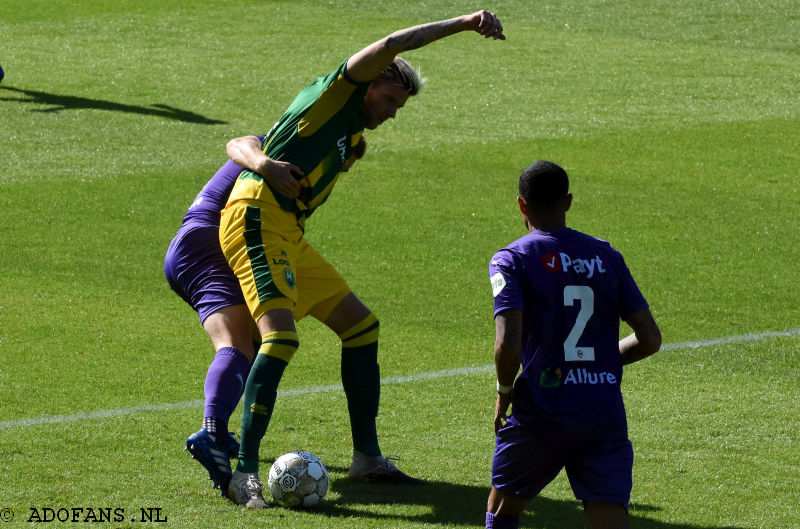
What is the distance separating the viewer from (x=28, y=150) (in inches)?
538

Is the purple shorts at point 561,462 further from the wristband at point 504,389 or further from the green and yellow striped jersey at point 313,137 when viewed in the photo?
the green and yellow striped jersey at point 313,137

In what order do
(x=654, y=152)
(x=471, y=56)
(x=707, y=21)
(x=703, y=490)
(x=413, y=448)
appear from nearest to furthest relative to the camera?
(x=703, y=490), (x=413, y=448), (x=654, y=152), (x=471, y=56), (x=707, y=21)

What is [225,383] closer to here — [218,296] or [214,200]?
[218,296]

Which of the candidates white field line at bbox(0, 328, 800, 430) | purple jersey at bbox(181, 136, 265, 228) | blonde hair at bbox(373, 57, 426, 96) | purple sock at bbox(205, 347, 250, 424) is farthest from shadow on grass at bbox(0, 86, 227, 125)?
purple sock at bbox(205, 347, 250, 424)

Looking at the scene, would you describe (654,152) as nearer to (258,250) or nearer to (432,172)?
(432,172)

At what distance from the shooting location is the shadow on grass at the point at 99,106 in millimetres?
15336

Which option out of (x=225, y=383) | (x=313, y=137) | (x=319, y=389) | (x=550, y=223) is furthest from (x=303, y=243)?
(x=550, y=223)

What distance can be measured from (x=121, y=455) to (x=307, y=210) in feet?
5.34

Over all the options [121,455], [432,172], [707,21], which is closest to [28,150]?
[432,172]

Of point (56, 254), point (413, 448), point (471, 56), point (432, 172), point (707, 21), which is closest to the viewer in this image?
point (413, 448)

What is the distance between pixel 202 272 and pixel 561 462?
2355 mm

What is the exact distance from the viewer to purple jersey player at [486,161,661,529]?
4.24m

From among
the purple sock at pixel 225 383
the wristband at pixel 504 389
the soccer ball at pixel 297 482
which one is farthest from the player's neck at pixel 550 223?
the purple sock at pixel 225 383

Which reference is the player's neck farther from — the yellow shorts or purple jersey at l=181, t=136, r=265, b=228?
purple jersey at l=181, t=136, r=265, b=228
